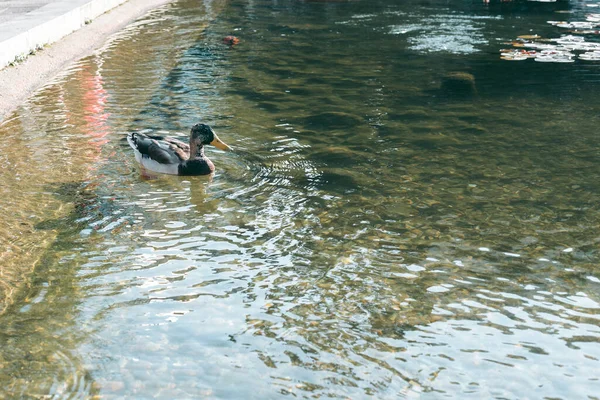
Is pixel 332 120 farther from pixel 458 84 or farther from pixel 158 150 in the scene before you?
pixel 158 150

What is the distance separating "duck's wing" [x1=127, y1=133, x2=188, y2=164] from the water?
253mm

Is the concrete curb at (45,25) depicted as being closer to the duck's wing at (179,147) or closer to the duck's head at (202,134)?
the duck's wing at (179,147)

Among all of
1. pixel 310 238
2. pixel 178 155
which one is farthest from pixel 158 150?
pixel 310 238

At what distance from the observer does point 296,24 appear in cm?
1939

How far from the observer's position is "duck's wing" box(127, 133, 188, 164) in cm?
934

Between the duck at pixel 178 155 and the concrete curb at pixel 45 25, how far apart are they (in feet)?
18.5

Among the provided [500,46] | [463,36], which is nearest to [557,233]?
[500,46]

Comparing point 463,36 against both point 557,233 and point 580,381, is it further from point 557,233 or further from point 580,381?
point 580,381

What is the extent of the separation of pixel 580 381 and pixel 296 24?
14.8 m

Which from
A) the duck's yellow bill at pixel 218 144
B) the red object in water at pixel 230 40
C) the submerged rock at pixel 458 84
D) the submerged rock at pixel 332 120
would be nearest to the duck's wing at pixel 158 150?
the duck's yellow bill at pixel 218 144

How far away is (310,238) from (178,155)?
7.77 feet

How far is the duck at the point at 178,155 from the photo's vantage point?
30.7ft

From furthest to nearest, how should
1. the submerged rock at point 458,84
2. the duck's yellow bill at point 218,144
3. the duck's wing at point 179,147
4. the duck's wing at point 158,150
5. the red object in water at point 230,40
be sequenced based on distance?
the red object in water at point 230,40, the submerged rock at point 458,84, the duck's yellow bill at point 218,144, the duck's wing at point 179,147, the duck's wing at point 158,150

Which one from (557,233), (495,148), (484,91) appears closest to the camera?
(557,233)
